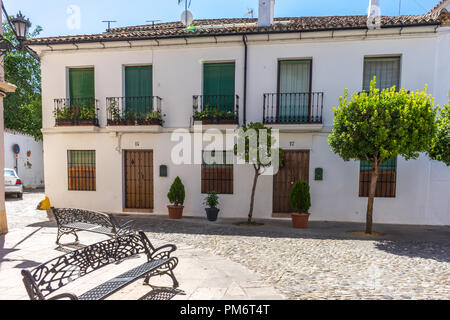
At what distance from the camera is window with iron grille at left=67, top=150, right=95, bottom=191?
9.59 meters

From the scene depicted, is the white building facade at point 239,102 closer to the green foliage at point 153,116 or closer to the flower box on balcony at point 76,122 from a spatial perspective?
the flower box on balcony at point 76,122

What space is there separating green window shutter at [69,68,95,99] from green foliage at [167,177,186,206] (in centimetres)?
458

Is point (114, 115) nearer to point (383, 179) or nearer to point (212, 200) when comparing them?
point (212, 200)

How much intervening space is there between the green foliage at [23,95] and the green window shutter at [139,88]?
13496 millimetres

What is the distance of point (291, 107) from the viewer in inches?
343

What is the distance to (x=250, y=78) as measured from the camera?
8734 millimetres

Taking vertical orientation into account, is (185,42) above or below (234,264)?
above

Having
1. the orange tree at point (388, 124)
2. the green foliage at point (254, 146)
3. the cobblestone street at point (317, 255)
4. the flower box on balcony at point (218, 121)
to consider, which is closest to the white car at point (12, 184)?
the cobblestone street at point (317, 255)

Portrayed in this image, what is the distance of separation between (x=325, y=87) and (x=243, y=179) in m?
4.03

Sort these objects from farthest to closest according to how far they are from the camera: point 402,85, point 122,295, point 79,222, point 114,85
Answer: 1. point 114,85
2. point 402,85
3. point 79,222
4. point 122,295

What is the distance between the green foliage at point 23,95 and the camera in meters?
18.9

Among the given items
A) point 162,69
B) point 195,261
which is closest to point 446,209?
point 195,261

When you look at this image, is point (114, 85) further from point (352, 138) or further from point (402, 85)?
point (402, 85)

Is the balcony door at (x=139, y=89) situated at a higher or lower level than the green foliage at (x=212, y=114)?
higher
